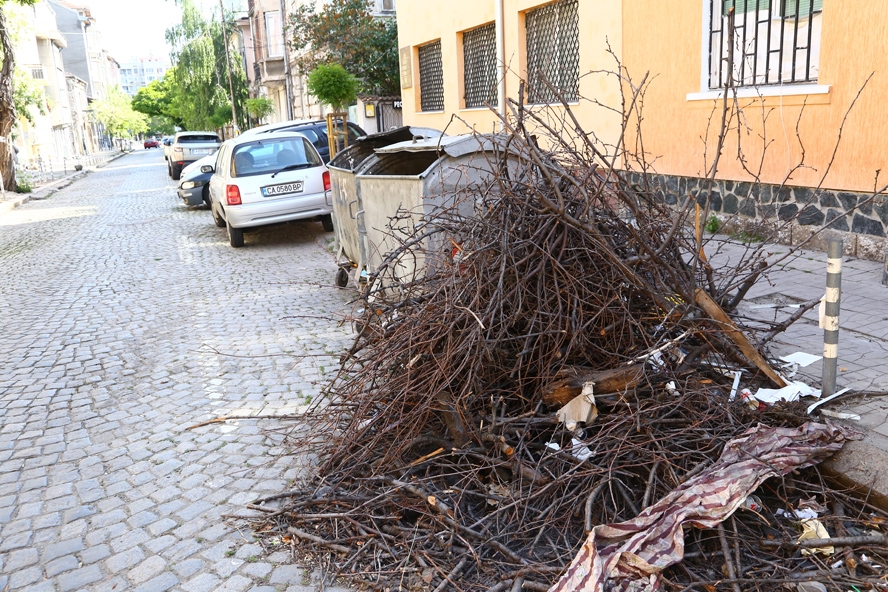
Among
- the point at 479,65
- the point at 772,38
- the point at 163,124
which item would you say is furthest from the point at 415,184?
the point at 163,124

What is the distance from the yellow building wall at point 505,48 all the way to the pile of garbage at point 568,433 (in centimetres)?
195

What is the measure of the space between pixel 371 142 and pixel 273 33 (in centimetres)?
3871

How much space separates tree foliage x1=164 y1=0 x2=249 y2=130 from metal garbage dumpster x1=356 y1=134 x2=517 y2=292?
43.9 m

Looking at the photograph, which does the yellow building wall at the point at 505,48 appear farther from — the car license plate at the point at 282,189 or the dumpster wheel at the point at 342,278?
the car license plate at the point at 282,189

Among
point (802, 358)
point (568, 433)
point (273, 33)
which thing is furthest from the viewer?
point (273, 33)

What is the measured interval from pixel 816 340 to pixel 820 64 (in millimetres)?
3608

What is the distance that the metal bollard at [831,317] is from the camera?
404 centimetres

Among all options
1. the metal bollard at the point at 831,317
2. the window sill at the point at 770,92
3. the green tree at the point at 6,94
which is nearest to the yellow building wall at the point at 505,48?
the window sill at the point at 770,92

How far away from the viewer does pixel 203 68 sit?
4856 cm

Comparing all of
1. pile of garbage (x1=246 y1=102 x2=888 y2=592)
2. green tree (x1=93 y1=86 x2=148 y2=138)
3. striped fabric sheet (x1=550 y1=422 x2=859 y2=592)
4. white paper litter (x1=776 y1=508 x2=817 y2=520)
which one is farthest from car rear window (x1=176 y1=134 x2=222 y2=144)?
green tree (x1=93 y1=86 x2=148 y2=138)

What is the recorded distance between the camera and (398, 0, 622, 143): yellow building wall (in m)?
11.0

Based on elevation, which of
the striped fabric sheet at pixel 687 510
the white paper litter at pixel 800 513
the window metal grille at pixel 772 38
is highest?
the window metal grille at pixel 772 38

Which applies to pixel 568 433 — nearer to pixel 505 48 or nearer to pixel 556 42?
pixel 556 42

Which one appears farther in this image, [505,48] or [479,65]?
[479,65]
